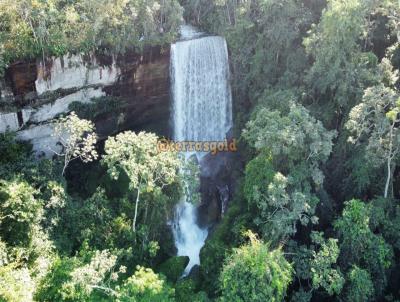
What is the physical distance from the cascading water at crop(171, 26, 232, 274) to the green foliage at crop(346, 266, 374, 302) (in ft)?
22.8

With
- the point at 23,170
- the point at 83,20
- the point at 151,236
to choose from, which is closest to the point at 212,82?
the point at 83,20

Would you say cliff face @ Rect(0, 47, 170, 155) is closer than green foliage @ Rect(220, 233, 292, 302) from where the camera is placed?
No

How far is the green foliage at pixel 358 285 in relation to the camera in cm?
1200

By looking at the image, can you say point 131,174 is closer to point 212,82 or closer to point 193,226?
point 193,226

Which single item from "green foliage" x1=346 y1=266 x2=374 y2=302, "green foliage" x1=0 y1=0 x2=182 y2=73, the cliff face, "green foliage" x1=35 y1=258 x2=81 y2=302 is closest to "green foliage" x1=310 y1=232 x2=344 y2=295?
"green foliage" x1=346 y1=266 x2=374 y2=302

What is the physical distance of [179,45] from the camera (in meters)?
18.4

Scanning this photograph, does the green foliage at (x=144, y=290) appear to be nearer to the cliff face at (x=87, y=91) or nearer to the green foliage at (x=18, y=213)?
the green foliage at (x=18, y=213)

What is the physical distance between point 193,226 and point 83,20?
9079 millimetres

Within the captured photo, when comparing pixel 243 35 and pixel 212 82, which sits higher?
pixel 243 35

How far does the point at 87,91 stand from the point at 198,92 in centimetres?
481

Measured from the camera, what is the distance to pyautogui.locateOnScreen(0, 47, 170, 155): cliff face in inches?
613

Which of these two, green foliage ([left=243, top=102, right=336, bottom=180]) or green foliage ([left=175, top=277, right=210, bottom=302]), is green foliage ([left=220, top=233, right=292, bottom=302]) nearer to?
green foliage ([left=175, top=277, right=210, bottom=302])

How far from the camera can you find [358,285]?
11984 millimetres

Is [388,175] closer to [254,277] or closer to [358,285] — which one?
[358,285]
